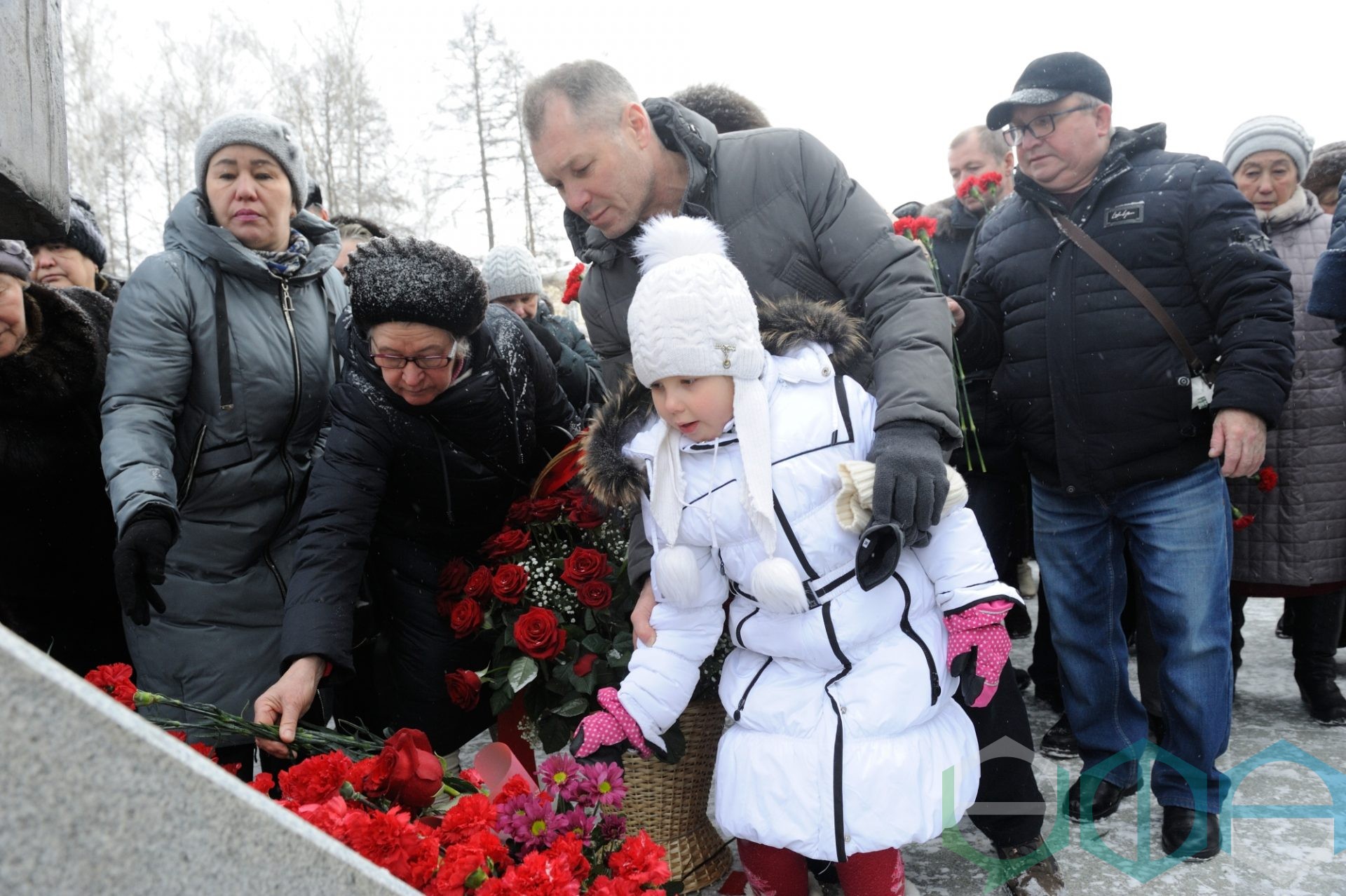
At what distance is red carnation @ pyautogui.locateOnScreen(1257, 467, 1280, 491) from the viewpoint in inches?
136

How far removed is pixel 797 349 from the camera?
2135 mm

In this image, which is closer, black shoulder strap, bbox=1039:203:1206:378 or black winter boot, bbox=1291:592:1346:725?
black shoulder strap, bbox=1039:203:1206:378

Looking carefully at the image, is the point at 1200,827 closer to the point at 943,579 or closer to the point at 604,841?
the point at 943,579

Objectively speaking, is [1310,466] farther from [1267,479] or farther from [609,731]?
[609,731]

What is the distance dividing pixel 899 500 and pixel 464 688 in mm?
1336

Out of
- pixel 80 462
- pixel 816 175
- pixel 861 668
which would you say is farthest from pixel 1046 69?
pixel 80 462

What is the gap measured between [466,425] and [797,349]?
0.99 m

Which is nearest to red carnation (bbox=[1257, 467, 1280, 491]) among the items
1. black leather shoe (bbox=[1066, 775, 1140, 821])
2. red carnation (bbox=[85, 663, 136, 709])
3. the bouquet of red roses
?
black leather shoe (bbox=[1066, 775, 1140, 821])

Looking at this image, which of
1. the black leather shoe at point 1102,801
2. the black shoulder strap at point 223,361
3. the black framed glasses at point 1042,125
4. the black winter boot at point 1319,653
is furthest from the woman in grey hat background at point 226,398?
the black winter boot at point 1319,653

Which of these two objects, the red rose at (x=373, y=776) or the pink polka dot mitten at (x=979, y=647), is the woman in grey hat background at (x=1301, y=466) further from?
the red rose at (x=373, y=776)

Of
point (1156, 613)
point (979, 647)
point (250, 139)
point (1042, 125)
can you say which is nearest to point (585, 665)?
point (979, 647)

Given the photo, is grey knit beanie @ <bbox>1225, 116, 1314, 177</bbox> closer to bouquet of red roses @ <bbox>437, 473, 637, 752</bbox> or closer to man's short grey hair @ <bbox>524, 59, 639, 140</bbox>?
man's short grey hair @ <bbox>524, 59, 639, 140</bbox>

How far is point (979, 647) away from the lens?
1916 millimetres

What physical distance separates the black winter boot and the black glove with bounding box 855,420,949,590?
2569 millimetres
